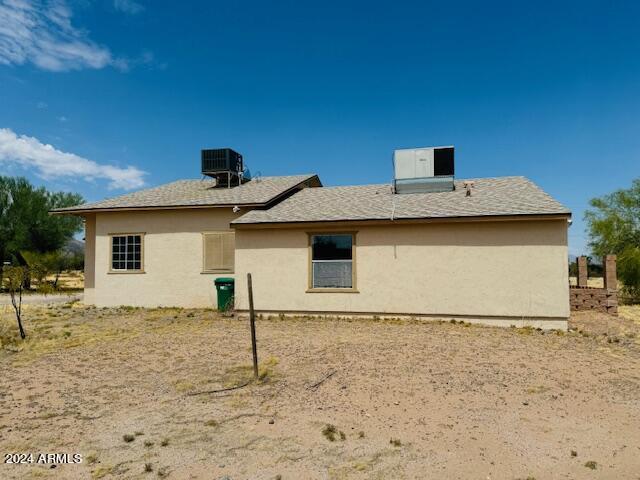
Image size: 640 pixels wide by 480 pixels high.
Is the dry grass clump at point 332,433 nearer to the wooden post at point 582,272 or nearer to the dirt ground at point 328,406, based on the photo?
the dirt ground at point 328,406

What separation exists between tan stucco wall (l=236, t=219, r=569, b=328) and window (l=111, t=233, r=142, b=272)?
4.81 metres

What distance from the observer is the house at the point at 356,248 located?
35.0 ft

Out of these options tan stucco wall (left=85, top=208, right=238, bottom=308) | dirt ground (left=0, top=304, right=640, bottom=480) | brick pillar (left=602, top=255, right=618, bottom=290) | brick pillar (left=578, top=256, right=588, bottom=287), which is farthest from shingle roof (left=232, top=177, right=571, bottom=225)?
brick pillar (left=578, top=256, right=588, bottom=287)

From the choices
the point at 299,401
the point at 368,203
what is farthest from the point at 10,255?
the point at 299,401

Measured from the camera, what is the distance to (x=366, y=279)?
11.6 meters

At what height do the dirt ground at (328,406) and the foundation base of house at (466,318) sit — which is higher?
the foundation base of house at (466,318)

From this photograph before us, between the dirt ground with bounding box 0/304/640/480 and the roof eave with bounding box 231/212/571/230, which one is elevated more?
the roof eave with bounding box 231/212/571/230

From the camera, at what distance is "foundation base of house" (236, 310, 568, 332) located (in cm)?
1049

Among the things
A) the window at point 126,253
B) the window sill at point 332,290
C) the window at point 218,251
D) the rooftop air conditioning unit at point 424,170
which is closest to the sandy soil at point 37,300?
the window at point 126,253

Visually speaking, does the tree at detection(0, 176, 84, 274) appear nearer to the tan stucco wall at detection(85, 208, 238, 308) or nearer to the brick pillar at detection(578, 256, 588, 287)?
the tan stucco wall at detection(85, 208, 238, 308)

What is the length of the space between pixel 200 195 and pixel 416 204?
7932 mm

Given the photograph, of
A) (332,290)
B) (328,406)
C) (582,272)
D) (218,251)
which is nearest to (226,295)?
(218,251)

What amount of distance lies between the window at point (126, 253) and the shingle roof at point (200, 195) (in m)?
1.13

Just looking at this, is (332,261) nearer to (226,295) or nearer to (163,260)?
(226,295)
